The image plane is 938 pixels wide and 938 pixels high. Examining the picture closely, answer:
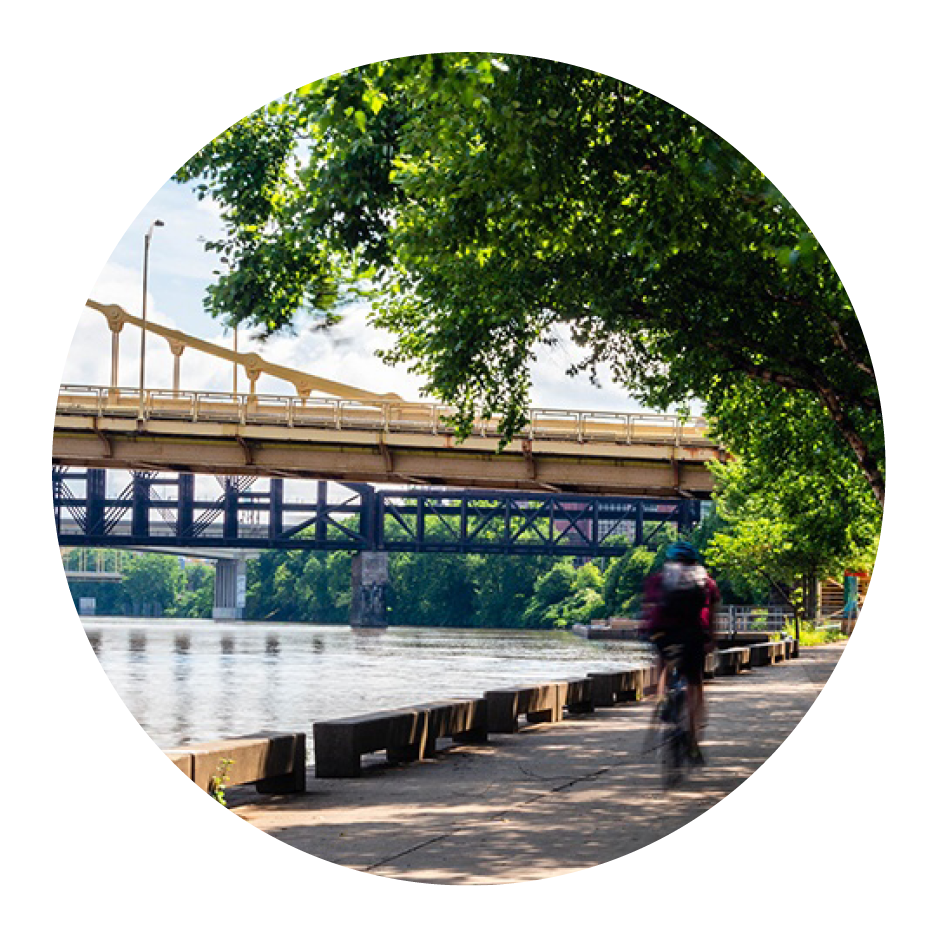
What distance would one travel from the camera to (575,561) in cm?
851

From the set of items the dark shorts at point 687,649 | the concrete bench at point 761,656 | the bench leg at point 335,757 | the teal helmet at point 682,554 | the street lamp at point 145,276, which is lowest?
the concrete bench at point 761,656

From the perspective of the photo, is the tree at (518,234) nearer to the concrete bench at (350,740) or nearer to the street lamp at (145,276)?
the street lamp at (145,276)

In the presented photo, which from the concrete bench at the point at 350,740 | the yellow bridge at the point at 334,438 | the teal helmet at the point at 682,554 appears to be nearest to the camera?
the teal helmet at the point at 682,554

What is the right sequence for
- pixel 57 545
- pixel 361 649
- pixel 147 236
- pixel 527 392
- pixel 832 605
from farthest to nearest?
pixel 832 605, pixel 361 649, pixel 527 392, pixel 147 236, pixel 57 545

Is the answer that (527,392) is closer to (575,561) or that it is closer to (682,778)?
(575,561)

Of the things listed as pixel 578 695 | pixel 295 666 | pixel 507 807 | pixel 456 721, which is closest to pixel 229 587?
pixel 507 807

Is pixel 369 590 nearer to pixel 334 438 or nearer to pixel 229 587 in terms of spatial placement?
pixel 229 587

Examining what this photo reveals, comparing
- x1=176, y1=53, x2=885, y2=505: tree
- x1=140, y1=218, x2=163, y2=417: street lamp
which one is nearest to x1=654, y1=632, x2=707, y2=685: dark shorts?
x1=176, y1=53, x2=885, y2=505: tree

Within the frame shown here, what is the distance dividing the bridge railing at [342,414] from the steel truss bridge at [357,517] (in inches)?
15.7

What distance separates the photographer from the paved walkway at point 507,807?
6.50 m

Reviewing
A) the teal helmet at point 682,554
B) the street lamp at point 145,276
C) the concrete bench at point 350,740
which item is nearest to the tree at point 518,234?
the street lamp at point 145,276

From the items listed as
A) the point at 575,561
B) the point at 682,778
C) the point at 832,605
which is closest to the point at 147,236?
the point at 575,561

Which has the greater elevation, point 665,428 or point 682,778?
point 665,428

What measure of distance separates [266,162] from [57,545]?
2811 mm
